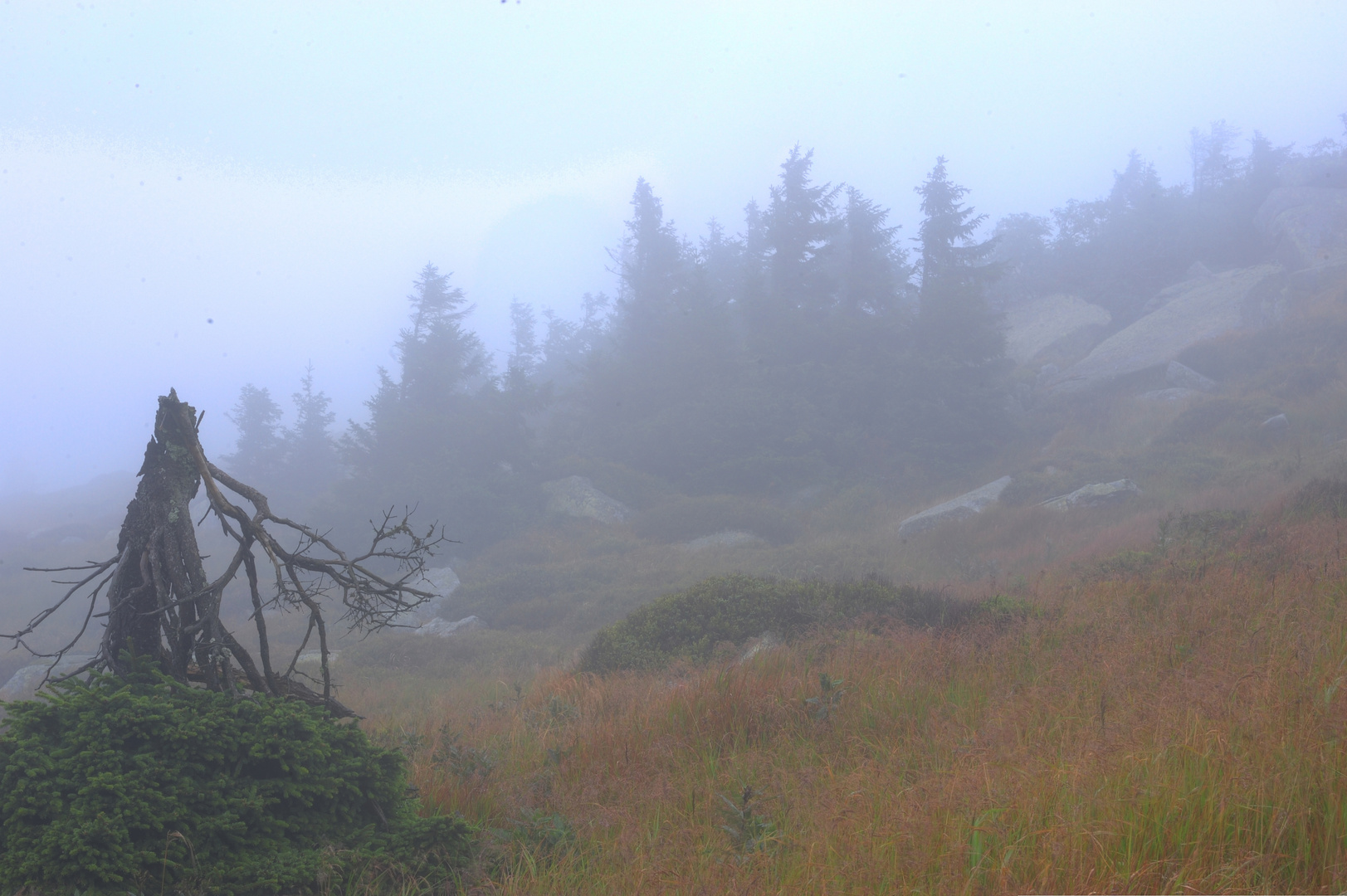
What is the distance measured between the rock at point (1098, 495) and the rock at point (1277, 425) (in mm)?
4610

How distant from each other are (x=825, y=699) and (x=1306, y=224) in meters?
42.0

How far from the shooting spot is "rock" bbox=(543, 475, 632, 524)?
87.0ft

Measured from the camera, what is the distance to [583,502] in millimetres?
27234

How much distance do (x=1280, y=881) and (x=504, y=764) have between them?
443cm

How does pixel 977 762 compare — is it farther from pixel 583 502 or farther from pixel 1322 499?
pixel 583 502

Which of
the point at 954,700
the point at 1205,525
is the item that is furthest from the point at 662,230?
the point at 954,700

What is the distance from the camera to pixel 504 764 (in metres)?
5.11

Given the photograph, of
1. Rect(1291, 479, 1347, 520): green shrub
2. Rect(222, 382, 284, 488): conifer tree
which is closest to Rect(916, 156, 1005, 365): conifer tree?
Rect(1291, 479, 1347, 520): green shrub

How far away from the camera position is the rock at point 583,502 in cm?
2653

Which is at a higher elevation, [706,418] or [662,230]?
[662,230]

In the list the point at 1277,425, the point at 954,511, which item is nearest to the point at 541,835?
the point at 954,511

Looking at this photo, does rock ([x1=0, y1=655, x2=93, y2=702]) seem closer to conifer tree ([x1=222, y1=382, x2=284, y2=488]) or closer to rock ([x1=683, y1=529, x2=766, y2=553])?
rock ([x1=683, y1=529, x2=766, y2=553])

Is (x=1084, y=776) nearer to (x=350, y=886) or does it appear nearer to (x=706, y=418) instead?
(x=350, y=886)

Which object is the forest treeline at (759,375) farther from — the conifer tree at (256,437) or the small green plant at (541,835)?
the small green plant at (541,835)
